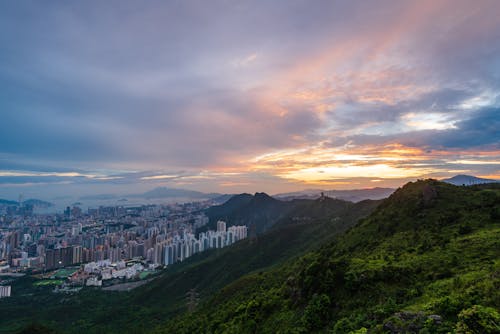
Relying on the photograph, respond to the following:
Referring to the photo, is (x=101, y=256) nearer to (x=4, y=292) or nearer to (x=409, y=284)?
(x=4, y=292)

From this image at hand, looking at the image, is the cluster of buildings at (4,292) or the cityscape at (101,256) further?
the cityscape at (101,256)

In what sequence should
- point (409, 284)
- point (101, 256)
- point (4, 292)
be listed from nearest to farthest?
point (409, 284), point (4, 292), point (101, 256)

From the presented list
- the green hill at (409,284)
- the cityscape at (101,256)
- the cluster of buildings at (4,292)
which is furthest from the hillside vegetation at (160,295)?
the green hill at (409,284)

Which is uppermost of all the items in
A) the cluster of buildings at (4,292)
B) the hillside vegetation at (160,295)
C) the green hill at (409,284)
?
the green hill at (409,284)

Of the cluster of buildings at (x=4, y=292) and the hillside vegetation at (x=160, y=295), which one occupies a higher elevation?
the hillside vegetation at (x=160, y=295)

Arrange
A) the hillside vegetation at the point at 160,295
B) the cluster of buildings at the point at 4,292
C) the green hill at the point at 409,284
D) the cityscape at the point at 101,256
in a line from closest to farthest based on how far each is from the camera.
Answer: the green hill at the point at 409,284, the hillside vegetation at the point at 160,295, the cluster of buildings at the point at 4,292, the cityscape at the point at 101,256

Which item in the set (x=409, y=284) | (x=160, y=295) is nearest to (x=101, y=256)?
(x=160, y=295)

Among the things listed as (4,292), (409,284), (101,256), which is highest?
(409,284)

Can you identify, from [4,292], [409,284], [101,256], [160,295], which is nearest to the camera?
[409,284]

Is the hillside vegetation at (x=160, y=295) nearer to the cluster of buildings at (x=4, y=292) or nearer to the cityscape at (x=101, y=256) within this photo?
the cluster of buildings at (x=4, y=292)

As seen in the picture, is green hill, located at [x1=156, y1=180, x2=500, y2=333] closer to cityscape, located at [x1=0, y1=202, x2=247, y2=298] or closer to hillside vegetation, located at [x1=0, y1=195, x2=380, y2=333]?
hillside vegetation, located at [x1=0, y1=195, x2=380, y2=333]
